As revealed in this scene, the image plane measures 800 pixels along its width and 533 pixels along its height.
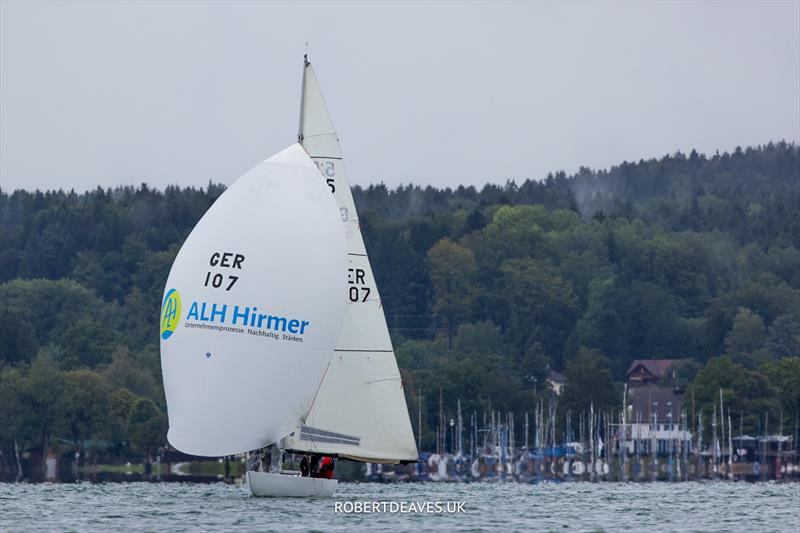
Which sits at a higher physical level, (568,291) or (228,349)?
(568,291)

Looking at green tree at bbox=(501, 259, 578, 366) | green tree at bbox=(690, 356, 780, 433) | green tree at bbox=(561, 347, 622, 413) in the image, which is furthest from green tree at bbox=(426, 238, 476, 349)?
green tree at bbox=(690, 356, 780, 433)

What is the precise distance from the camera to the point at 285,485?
50.2 m

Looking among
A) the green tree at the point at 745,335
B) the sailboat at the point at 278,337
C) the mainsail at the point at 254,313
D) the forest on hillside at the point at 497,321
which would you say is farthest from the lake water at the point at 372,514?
the green tree at the point at 745,335

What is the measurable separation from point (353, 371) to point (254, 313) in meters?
4.27

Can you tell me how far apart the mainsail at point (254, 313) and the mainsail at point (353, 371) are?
1.82 metres

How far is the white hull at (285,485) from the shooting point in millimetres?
50156

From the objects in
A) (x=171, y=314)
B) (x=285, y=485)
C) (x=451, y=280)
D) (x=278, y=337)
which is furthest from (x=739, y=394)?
(x=171, y=314)

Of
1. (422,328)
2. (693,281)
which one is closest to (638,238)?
(693,281)

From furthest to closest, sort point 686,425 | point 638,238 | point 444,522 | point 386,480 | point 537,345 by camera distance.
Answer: point 638,238, point 537,345, point 686,425, point 386,480, point 444,522

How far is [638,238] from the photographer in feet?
647

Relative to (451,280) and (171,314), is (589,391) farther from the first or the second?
(171,314)

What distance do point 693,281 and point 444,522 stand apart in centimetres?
14637

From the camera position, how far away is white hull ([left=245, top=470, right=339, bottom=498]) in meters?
50.2

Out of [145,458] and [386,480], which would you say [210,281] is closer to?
[386,480]
